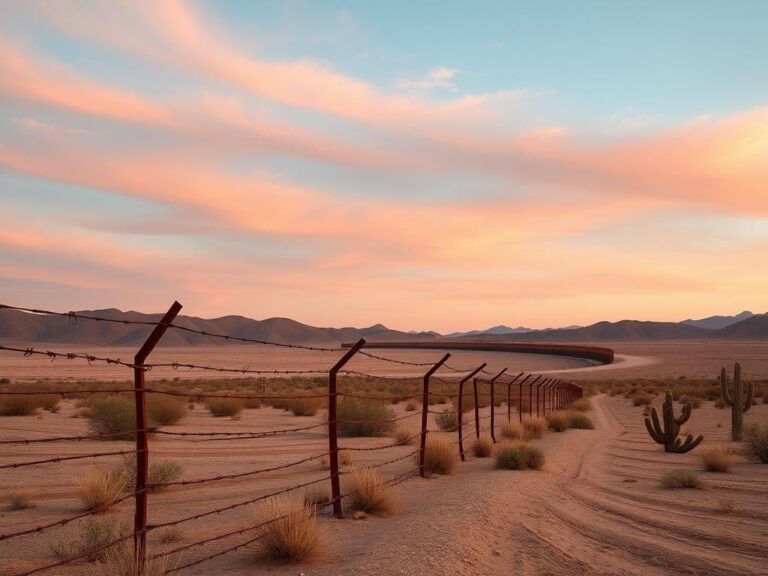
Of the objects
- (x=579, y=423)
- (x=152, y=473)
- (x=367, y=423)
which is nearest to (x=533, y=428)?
(x=579, y=423)

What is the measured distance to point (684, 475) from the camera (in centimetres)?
1300

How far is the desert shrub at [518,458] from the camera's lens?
14562 mm

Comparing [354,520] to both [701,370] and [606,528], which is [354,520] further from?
[701,370]

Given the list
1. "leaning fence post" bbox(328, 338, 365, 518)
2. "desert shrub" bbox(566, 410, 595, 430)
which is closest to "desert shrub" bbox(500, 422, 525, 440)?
"desert shrub" bbox(566, 410, 595, 430)

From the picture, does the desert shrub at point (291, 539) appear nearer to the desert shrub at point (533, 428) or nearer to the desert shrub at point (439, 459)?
the desert shrub at point (439, 459)

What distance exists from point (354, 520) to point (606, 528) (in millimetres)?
3384

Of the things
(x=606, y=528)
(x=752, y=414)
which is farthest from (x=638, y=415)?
(x=606, y=528)

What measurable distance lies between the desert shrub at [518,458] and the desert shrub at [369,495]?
4.86m

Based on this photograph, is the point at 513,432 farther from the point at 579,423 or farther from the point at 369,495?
the point at 369,495

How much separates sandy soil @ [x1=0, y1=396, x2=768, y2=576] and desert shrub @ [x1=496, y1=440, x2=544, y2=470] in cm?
32

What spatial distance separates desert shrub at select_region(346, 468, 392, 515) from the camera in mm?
10094

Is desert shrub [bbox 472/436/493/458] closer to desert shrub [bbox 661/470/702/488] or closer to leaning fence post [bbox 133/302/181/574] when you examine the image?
desert shrub [bbox 661/470/702/488]

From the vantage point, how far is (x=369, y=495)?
1012 centimetres

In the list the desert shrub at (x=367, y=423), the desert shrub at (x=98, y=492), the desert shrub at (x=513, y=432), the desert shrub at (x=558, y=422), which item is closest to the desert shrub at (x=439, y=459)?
the desert shrub at (x=513, y=432)
